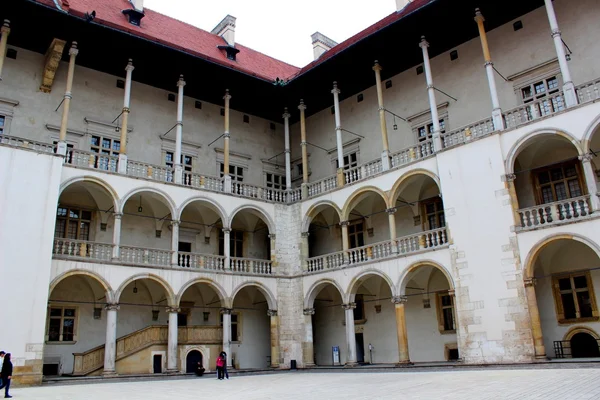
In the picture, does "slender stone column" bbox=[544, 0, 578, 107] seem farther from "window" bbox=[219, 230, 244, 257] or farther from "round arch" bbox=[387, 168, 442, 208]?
"window" bbox=[219, 230, 244, 257]

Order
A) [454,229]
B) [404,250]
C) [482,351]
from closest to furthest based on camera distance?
1. [482,351]
2. [454,229]
3. [404,250]

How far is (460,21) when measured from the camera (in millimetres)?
18641

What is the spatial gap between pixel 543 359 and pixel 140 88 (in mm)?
16978

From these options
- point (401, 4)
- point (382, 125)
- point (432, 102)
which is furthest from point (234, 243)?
point (401, 4)

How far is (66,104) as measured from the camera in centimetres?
1797

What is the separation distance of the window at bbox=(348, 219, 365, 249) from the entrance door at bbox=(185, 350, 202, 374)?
750 centimetres

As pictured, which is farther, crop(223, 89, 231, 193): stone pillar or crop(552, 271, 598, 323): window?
crop(223, 89, 231, 193): stone pillar

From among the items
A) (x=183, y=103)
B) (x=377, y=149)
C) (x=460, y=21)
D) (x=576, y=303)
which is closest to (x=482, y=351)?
(x=576, y=303)

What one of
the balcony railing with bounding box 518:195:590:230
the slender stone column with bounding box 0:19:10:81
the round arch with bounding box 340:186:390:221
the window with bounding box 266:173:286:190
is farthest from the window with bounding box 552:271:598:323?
the slender stone column with bounding box 0:19:10:81

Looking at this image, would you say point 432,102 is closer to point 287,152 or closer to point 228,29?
point 287,152

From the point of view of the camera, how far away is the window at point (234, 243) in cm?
2294

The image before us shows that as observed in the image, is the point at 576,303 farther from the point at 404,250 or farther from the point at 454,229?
the point at 404,250

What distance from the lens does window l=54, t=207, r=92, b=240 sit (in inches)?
743

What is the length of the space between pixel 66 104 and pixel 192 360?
32.0 feet
